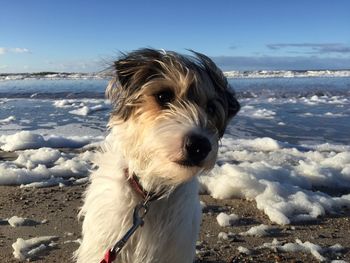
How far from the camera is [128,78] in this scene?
389cm

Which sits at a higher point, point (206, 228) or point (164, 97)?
point (164, 97)

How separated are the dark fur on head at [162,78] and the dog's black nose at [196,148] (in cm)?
53

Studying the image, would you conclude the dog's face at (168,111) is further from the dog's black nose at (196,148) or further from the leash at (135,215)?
the leash at (135,215)

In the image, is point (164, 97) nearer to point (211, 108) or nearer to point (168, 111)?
point (168, 111)

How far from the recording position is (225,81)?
410 centimetres

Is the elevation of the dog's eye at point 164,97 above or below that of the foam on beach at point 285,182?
above

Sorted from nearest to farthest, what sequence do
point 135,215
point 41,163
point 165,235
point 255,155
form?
point 135,215, point 165,235, point 41,163, point 255,155

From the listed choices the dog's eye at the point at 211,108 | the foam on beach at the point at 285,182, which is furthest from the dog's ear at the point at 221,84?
the foam on beach at the point at 285,182

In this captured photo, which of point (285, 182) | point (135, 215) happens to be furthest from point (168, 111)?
point (285, 182)

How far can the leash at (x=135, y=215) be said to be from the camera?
11.8ft

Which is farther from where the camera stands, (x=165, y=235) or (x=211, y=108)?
(x=165, y=235)

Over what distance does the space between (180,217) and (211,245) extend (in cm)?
167

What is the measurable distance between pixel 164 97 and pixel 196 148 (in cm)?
65

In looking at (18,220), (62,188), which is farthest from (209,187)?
(18,220)
